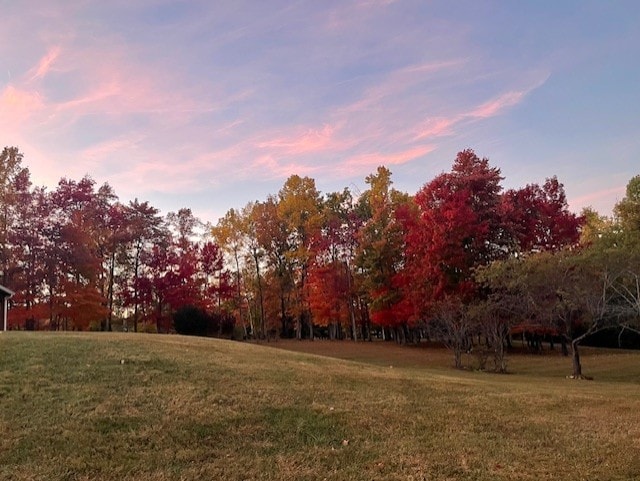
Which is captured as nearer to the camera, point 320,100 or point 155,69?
point 155,69

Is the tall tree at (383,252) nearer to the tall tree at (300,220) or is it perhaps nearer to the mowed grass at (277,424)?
the tall tree at (300,220)

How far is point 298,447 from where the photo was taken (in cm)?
606

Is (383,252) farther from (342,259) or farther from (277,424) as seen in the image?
(277,424)

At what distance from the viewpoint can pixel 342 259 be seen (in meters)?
35.3

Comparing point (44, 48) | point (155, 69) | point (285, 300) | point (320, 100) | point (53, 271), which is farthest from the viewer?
point (285, 300)

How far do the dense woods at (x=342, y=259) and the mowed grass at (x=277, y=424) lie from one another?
396 inches

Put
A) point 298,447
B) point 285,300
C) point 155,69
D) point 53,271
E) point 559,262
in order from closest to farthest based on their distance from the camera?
1. point 298,447
2. point 155,69
3. point 559,262
4. point 53,271
5. point 285,300

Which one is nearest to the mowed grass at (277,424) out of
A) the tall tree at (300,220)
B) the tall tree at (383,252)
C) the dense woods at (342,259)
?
the dense woods at (342,259)

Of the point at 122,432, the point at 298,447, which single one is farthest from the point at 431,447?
the point at 122,432

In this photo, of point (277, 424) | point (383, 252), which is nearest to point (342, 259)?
point (383, 252)

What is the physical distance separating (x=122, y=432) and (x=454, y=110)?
46.3 feet

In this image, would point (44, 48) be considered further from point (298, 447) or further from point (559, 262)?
point (559, 262)

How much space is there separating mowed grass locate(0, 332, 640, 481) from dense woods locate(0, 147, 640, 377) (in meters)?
10.1

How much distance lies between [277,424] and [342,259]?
28.6 m
